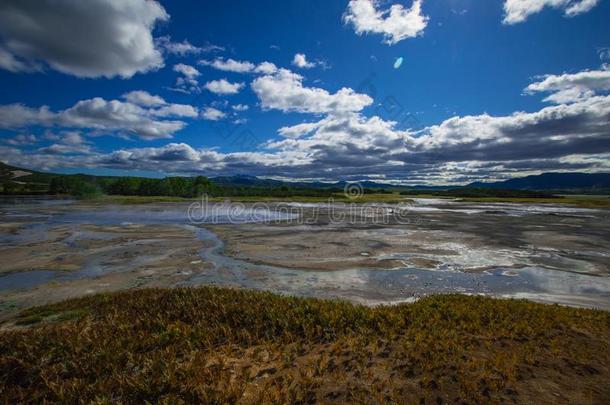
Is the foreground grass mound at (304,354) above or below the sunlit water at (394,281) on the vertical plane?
above

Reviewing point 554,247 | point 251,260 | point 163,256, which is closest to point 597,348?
point 251,260

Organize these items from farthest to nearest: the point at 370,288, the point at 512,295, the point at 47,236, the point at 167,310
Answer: the point at 47,236 < the point at 370,288 < the point at 512,295 < the point at 167,310

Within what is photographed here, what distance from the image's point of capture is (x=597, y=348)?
24.4 feet

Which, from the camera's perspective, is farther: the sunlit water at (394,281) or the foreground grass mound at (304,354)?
the sunlit water at (394,281)

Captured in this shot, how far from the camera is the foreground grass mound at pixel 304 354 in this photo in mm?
5660

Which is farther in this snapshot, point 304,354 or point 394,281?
point 394,281

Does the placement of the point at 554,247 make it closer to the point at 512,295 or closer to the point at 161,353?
Result: the point at 512,295

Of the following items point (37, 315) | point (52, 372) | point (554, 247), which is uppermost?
point (52, 372)

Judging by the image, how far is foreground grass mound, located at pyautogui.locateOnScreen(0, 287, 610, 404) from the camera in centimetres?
566

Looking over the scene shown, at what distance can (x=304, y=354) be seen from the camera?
7168 millimetres

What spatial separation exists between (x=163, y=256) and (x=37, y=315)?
1361 centimetres

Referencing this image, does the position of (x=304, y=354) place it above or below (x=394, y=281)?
above

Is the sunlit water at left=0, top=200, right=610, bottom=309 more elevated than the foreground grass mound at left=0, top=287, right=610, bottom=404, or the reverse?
the foreground grass mound at left=0, top=287, right=610, bottom=404

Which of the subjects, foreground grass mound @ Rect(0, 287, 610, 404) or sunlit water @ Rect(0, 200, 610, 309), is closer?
foreground grass mound @ Rect(0, 287, 610, 404)
